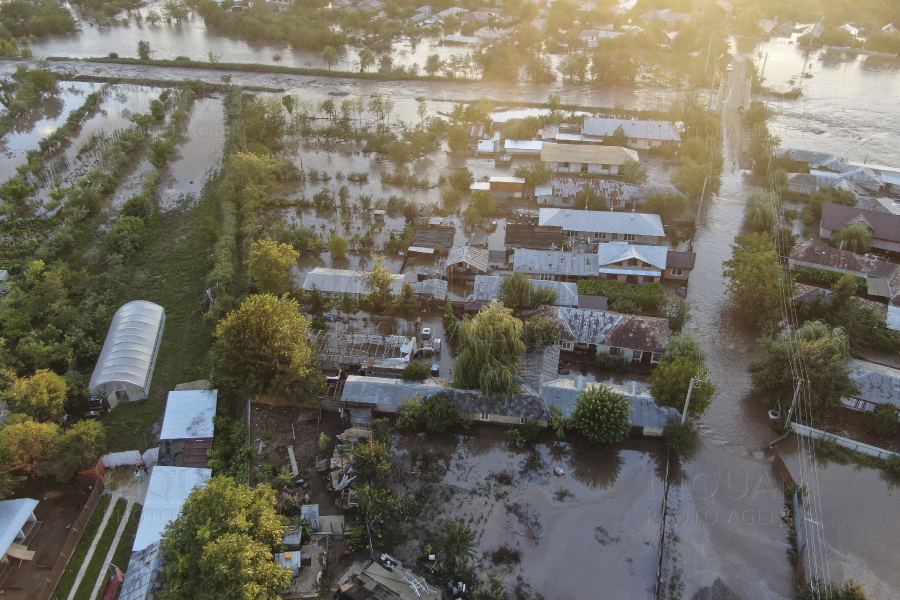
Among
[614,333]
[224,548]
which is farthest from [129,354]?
[614,333]

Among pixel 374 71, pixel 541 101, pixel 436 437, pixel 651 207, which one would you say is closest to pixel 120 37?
pixel 374 71

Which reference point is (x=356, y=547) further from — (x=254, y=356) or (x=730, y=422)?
(x=730, y=422)

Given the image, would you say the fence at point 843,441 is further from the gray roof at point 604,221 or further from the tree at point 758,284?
the gray roof at point 604,221

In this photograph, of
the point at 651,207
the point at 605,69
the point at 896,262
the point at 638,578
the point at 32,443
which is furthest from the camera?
the point at 605,69

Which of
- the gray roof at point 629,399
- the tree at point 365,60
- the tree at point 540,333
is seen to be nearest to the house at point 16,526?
the gray roof at point 629,399

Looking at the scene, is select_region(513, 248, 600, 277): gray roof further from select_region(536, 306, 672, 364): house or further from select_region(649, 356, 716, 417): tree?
select_region(649, 356, 716, 417): tree
